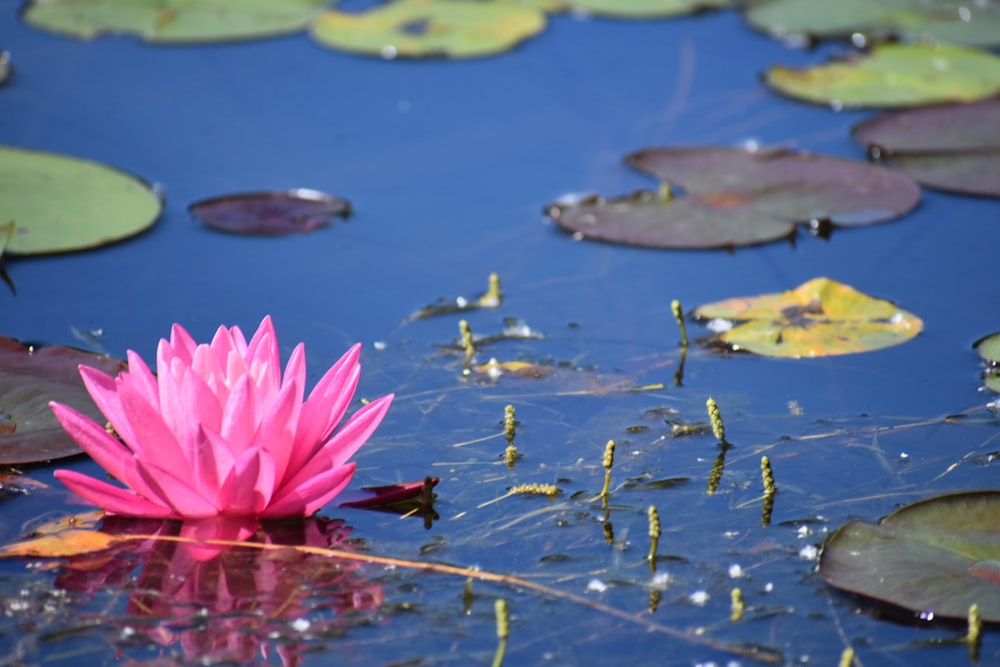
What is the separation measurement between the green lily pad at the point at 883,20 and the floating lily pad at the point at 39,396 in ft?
13.7

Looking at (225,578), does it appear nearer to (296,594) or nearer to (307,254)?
(296,594)

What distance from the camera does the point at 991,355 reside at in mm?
3027

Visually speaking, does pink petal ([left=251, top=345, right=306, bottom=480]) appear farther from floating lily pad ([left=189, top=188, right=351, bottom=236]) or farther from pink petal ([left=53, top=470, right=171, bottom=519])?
floating lily pad ([left=189, top=188, right=351, bottom=236])

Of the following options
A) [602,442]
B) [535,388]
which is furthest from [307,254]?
[602,442]

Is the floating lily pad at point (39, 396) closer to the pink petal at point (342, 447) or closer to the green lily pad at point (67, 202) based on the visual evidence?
the pink petal at point (342, 447)

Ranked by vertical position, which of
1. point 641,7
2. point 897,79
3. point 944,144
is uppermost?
point 641,7

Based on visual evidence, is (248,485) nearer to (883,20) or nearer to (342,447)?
(342,447)

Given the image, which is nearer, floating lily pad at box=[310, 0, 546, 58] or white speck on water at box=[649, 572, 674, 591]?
white speck on water at box=[649, 572, 674, 591]

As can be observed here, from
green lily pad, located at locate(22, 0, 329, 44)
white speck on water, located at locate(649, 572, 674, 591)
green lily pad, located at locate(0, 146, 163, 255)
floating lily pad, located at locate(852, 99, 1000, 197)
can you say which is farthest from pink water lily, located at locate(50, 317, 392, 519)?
green lily pad, located at locate(22, 0, 329, 44)

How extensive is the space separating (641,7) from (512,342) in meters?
3.40

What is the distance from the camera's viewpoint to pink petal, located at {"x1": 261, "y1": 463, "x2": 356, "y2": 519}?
228cm

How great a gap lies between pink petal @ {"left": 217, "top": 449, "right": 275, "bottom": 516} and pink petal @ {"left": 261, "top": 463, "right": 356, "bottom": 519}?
33mm

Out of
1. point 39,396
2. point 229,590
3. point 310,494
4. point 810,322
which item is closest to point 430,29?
point 810,322

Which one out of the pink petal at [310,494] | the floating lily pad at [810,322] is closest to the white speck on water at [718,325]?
the floating lily pad at [810,322]
